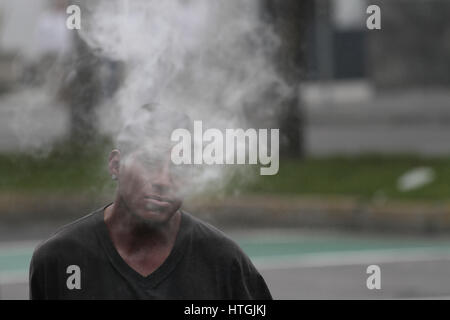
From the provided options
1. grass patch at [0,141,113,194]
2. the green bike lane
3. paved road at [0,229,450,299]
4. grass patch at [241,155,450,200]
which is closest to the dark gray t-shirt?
A: paved road at [0,229,450,299]

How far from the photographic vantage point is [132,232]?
7.50 ft

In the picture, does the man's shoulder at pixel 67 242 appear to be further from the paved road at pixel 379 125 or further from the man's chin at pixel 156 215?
the paved road at pixel 379 125

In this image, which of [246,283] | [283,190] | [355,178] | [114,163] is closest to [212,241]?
[246,283]

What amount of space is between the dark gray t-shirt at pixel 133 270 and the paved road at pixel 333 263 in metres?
4.47

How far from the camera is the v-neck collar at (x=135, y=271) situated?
2.27 m

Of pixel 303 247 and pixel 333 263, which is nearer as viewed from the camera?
pixel 333 263

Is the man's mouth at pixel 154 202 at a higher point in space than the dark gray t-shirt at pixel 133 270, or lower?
higher

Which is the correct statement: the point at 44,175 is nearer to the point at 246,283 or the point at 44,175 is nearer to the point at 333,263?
the point at 333,263

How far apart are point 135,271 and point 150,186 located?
0.53ft

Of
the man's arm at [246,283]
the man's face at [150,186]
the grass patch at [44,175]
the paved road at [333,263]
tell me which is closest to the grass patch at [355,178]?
the paved road at [333,263]

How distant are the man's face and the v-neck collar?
0.25 ft

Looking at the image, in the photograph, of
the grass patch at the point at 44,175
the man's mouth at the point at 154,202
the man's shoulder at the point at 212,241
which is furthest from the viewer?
the grass patch at the point at 44,175

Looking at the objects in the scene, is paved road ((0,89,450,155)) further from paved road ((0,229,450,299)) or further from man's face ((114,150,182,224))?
man's face ((114,150,182,224))

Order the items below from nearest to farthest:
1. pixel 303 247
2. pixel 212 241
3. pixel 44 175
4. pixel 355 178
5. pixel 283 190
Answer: pixel 212 241, pixel 303 247, pixel 44 175, pixel 283 190, pixel 355 178
